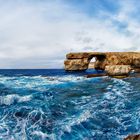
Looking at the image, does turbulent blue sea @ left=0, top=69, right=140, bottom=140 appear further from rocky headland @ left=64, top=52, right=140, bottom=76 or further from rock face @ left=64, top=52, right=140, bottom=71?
rock face @ left=64, top=52, right=140, bottom=71

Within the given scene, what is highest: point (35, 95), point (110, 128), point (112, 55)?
point (112, 55)

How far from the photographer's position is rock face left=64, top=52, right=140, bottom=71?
85000 millimetres

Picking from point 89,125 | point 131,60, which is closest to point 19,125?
point 89,125

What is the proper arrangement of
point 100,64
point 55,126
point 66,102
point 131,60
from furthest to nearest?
point 100,64, point 131,60, point 66,102, point 55,126

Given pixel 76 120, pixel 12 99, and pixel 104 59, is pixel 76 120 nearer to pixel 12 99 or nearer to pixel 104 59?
pixel 12 99

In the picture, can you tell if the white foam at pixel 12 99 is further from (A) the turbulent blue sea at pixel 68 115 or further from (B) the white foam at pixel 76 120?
(B) the white foam at pixel 76 120

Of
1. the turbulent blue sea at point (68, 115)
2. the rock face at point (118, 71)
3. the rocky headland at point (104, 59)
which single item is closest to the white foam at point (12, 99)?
the turbulent blue sea at point (68, 115)

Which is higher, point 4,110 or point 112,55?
point 112,55

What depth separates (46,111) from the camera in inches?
907

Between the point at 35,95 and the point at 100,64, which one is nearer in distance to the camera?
the point at 35,95

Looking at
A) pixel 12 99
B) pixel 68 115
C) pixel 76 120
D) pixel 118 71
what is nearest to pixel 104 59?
pixel 118 71

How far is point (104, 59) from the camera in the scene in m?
92.0

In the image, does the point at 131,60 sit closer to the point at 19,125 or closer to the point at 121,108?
the point at 121,108

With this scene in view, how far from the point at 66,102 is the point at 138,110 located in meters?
6.11
